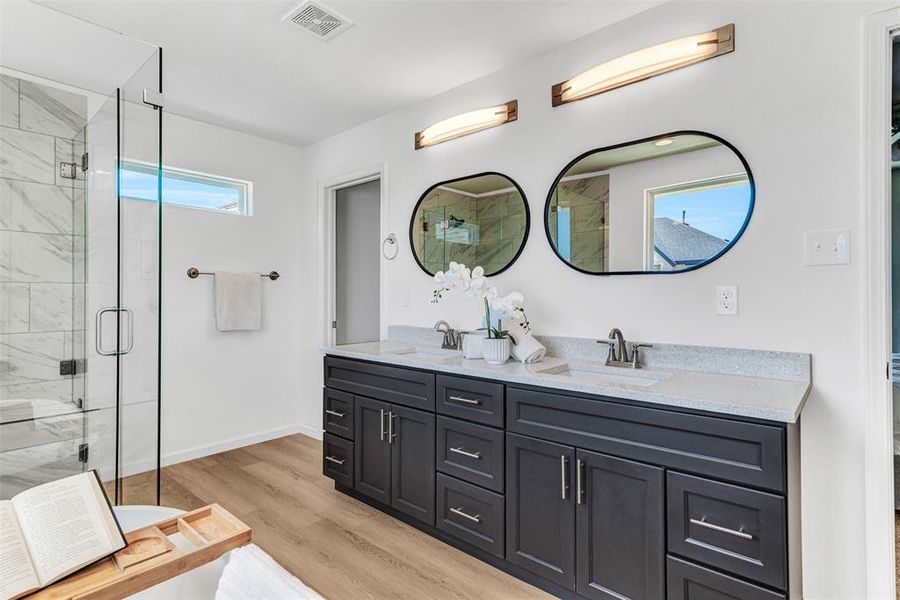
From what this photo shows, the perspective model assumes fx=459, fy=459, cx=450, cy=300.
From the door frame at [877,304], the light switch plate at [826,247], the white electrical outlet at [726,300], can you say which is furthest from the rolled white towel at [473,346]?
the door frame at [877,304]

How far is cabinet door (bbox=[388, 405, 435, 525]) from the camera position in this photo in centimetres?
229

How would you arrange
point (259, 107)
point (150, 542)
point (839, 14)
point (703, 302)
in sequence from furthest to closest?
1. point (259, 107)
2. point (703, 302)
3. point (839, 14)
4. point (150, 542)

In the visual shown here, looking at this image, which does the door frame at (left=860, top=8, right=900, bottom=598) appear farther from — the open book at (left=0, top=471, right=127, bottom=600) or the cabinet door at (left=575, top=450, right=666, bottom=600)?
the open book at (left=0, top=471, right=127, bottom=600)

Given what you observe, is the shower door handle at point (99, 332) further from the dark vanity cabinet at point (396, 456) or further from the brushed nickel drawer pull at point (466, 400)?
the brushed nickel drawer pull at point (466, 400)

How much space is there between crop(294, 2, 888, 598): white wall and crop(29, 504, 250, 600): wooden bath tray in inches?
69.3

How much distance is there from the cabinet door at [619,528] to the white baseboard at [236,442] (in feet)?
8.81

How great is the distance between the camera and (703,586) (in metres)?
1.46

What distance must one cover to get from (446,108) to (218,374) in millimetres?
2633

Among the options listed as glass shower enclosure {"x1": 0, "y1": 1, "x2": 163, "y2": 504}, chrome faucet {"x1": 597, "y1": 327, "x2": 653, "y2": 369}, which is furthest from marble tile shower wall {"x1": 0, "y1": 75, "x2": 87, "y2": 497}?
chrome faucet {"x1": 597, "y1": 327, "x2": 653, "y2": 369}

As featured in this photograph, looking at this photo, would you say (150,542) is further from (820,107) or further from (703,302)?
(820,107)

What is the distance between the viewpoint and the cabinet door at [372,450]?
98.7 inches

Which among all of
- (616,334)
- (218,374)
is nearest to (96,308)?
(218,374)

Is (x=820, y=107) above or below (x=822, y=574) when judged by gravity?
above

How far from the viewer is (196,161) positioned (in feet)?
11.3
